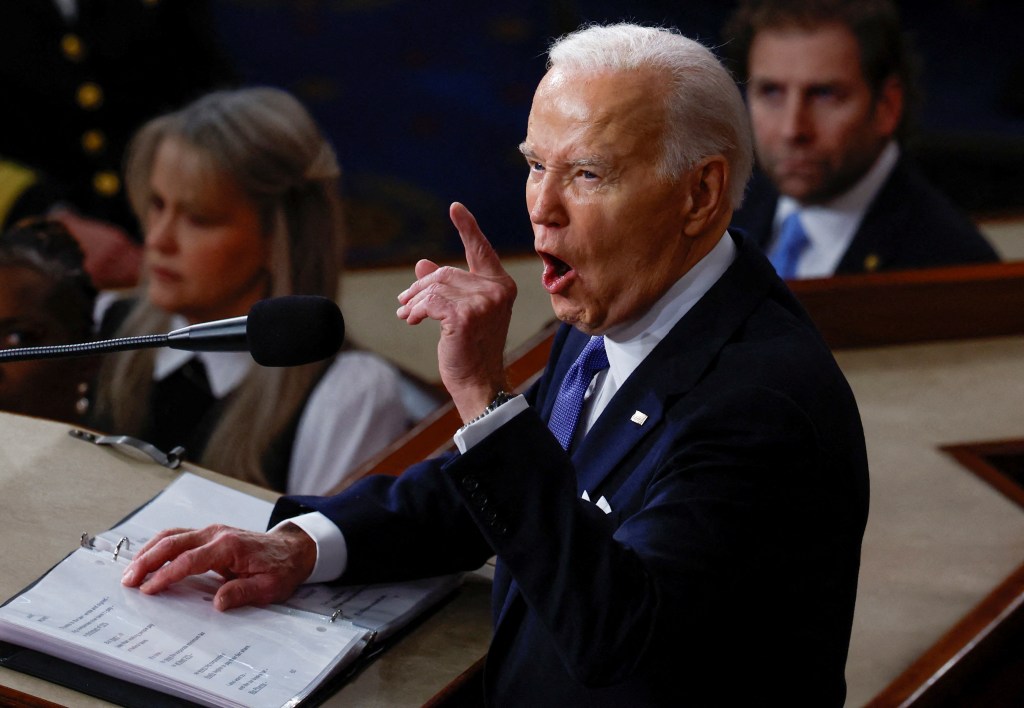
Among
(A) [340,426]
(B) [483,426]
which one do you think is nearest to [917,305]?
(A) [340,426]

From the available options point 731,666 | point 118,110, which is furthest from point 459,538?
point 118,110

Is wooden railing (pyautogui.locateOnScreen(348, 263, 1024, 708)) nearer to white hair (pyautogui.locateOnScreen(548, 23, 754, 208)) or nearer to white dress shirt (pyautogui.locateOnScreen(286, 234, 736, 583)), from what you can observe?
white dress shirt (pyautogui.locateOnScreen(286, 234, 736, 583))

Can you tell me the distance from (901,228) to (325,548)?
288cm

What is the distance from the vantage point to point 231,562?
1652mm

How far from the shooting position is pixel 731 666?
1.52 m

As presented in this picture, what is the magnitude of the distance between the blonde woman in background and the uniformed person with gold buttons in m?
0.56

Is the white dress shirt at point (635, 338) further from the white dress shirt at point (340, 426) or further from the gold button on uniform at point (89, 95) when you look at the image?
the gold button on uniform at point (89, 95)

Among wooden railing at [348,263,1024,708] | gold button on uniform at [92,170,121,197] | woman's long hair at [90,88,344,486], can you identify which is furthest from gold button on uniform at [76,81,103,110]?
wooden railing at [348,263,1024,708]

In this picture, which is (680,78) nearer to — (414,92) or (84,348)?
(84,348)

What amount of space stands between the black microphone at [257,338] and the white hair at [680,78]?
436 mm

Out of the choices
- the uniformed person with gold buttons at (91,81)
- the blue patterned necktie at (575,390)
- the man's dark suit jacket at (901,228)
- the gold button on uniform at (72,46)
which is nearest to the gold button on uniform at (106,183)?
the uniformed person with gold buttons at (91,81)

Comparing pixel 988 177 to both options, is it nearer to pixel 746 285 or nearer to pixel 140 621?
pixel 746 285

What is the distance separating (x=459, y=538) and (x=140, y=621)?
48 centimetres

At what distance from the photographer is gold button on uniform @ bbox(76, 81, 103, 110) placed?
4.38 metres
